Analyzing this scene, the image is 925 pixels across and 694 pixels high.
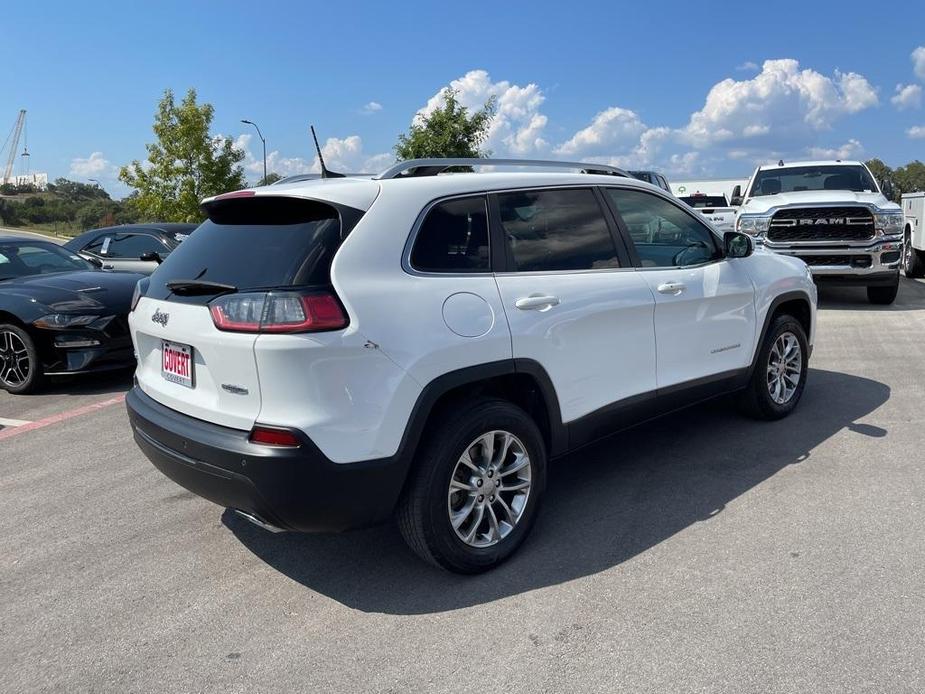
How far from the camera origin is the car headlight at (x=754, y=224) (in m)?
10.4

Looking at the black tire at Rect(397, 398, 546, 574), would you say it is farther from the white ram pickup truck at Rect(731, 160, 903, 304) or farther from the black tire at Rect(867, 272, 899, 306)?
the black tire at Rect(867, 272, 899, 306)

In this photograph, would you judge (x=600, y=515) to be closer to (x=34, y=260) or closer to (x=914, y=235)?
(x=34, y=260)

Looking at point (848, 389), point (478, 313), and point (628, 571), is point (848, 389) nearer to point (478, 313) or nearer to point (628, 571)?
point (628, 571)

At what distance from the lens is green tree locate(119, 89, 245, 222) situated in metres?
31.7

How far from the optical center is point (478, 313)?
10.3 feet

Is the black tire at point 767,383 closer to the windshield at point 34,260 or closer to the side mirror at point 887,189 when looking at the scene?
the windshield at point 34,260

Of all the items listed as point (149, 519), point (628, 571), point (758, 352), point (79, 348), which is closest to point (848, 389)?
point (758, 352)

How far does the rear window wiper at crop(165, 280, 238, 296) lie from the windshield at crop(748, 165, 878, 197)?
10447 millimetres

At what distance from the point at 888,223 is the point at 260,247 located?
31.6ft

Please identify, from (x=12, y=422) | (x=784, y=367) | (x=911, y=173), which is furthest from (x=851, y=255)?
(x=911, y=173)

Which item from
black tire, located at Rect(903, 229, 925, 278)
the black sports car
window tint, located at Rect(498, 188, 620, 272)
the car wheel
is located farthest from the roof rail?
black tire, located at Rect(903, 229, 925, 278)

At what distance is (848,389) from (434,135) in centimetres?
2183

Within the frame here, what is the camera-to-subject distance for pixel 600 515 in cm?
383

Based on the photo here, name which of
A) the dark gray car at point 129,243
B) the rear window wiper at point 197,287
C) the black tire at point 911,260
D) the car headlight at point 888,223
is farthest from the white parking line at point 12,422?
the black tire at point 911,260
